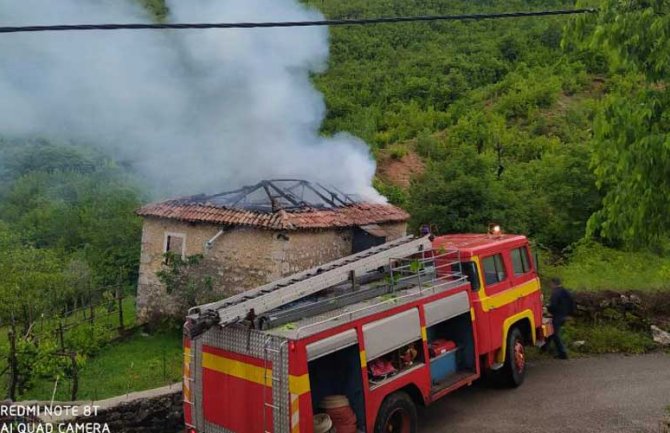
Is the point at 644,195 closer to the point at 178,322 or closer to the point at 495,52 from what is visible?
the point at 178,322

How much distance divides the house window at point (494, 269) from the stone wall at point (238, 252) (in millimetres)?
4724

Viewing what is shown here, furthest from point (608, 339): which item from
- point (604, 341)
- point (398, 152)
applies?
point (398, 152)

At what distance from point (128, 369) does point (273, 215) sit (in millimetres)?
4218

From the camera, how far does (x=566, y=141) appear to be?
1275 inches

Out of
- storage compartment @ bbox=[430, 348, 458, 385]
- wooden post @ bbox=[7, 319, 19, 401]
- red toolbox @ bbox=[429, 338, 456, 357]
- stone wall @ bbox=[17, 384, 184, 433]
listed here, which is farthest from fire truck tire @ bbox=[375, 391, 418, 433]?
wooden post @ bbox=[7, 319, 19, 401]

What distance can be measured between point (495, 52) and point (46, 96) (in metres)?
42.7

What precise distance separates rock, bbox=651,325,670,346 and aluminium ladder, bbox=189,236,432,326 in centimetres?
629

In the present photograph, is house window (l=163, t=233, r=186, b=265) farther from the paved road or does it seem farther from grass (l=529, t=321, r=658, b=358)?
grass (l=529, t=321, r=658, b=358)

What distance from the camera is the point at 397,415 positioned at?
657 cm

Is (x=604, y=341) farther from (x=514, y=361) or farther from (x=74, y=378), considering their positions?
(x=74, y=378)

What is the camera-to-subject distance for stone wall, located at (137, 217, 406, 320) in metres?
11.9

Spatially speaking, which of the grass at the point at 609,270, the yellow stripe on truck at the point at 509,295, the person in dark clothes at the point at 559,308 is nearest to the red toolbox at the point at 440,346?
the yellow stripe on truck at the point at 509,295

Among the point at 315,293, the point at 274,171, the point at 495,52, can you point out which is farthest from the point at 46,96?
the point at 495,52

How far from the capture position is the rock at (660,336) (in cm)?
1116
